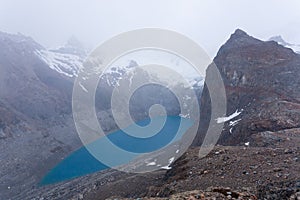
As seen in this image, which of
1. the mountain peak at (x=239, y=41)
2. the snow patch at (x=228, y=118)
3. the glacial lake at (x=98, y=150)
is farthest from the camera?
the glacial lake at (x=98, y=150)

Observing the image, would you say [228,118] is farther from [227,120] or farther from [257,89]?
[257,89]

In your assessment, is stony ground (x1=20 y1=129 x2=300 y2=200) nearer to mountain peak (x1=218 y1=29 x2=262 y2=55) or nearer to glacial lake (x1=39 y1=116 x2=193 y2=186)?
mountain peak (x1=218 y1=29 x2=262 y2=55)

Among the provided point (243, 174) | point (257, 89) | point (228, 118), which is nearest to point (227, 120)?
point (228, 118)

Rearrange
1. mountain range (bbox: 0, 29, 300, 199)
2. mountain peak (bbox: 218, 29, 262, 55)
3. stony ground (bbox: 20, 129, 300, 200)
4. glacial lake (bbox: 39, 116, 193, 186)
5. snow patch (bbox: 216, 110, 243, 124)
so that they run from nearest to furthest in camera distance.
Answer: stony ground (bbox: 20, 129, 300, 200), mountain range (bbox: 0, 29, 300, 199), snow patch (bbox: 216, 110, 243, 124), mountain peak (bbox: 218, 29, 262, 55), glacial lake (bbox: 39, 116, 193, 186)

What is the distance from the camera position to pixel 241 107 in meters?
62.4

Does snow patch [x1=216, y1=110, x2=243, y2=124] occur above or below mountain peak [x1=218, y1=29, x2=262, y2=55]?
below

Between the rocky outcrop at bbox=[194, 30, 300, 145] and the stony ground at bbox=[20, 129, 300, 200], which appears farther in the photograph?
the rocky outcrop at bbox=[194, 30, 300, 145]

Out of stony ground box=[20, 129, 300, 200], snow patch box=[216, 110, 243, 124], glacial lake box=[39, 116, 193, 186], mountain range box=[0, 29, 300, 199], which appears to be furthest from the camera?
A: glacial lake box=[39, 116, 193, 186]

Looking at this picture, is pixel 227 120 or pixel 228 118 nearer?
pixel 227 120

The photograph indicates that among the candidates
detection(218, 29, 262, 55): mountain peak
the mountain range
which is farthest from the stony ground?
detection(218, 29, 262, 55): mountain peak

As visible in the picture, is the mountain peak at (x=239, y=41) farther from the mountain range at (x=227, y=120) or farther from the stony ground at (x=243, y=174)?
the stony ground at (x=243, y=174)

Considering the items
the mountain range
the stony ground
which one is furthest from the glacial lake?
the stony ground

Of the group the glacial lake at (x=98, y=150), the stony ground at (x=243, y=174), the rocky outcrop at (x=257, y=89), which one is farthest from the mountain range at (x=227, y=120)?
the glacial lake at (x=98, y=150)

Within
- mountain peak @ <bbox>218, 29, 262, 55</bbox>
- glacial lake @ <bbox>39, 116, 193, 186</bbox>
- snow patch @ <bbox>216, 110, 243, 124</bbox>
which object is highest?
mountain peak @ <bbox>218, 29, 262, 55</bbox>
